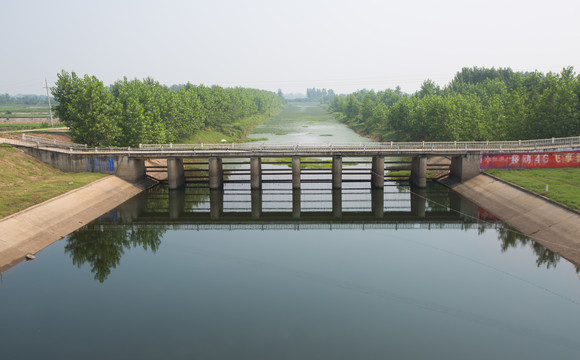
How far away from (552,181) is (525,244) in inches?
733

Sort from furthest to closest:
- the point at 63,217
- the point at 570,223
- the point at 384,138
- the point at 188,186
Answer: the point at 384,138
the point at 188,186
the point at 63,217
the point at 570,223

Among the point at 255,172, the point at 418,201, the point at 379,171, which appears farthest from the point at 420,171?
the point at 255,172

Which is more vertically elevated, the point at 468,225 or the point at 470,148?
the point at 470,148

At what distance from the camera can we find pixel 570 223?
4112cm

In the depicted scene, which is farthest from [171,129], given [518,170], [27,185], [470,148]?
[518,170]

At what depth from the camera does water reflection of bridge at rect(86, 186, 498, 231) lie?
171 ft

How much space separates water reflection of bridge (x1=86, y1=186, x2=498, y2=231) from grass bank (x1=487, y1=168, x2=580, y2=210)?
660cm

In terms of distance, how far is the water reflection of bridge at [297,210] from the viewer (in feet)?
171

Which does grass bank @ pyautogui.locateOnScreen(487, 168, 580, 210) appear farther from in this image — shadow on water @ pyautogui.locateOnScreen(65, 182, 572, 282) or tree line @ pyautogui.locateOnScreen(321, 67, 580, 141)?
tree line @ pyautogui.locateOnScreen(321, 67, 580, 141)

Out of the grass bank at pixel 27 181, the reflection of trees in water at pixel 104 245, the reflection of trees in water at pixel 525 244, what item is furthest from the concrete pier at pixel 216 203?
the reflection of trees in water at pixel 525 244

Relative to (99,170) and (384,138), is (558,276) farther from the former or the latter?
(384,138)

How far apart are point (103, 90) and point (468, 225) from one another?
6500cm

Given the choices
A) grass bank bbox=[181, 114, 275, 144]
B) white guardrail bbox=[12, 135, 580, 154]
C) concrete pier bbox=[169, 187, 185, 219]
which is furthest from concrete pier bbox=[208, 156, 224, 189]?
grass bank bbox=[181, 114, 275, 144]

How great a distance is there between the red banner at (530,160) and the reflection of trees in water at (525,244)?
66.5 feet
